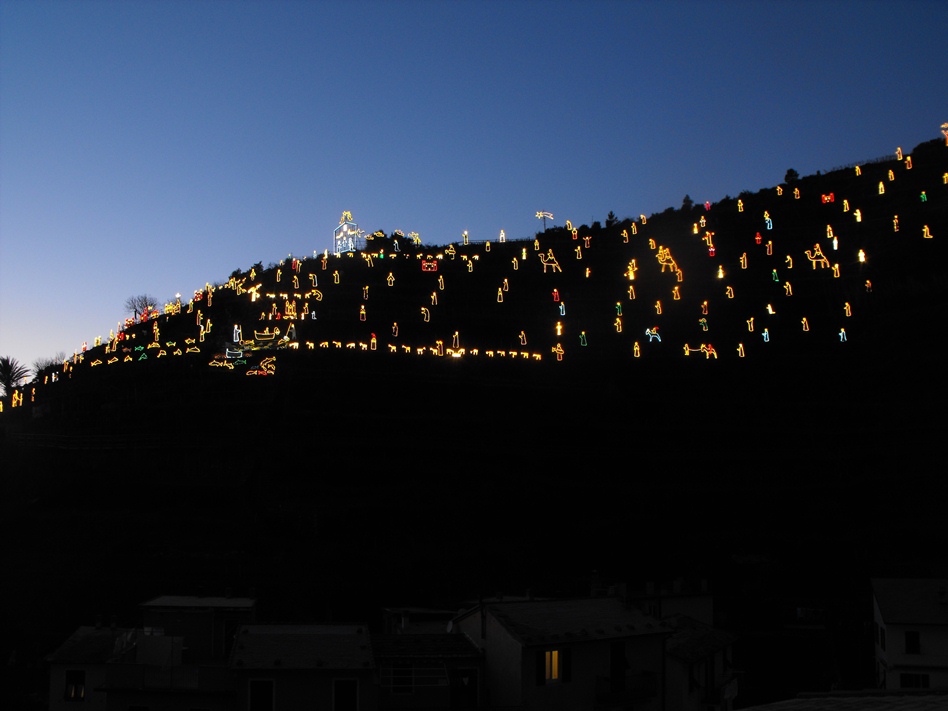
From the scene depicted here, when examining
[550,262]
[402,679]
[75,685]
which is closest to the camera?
[402,679]

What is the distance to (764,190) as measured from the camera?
114 meters

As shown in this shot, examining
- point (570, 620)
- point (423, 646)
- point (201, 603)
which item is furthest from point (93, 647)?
point (570, 620)

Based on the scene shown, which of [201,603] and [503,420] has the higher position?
[503,420]

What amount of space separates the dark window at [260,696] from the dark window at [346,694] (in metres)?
1.76

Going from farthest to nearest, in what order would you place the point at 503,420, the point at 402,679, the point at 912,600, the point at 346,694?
the point at 503,420 < the point at 912,600 < the point at 402,679 < the point at 346,694

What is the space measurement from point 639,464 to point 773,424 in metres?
13.2

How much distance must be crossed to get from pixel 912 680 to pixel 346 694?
89.9 ft

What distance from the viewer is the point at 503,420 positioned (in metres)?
80.2

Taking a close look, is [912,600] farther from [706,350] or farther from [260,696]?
[706,350]

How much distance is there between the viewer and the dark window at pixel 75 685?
30875 millimetres

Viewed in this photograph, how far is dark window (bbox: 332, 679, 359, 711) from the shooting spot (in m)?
25.3

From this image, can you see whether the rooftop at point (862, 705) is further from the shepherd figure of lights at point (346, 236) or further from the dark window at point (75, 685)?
the shepherd figure of lights at point (346, 236)

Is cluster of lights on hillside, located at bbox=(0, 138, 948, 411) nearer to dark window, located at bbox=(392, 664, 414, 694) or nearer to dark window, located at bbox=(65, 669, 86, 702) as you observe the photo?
dark window, located at bbox=(65, 669, 86, 702)

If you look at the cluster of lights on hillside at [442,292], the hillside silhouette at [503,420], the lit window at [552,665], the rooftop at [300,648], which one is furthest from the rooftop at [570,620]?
the cluster of lights on hillside at [442,292]
